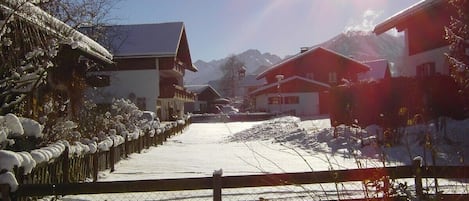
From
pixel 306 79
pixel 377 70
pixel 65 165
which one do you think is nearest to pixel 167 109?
pixel 306 79

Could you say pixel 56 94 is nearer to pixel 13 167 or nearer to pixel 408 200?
pixel 13 167

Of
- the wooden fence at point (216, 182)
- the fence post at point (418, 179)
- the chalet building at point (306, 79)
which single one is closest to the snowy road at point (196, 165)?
the wooden fence at point (216, 182)

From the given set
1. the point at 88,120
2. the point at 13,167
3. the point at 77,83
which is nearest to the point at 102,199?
the point at 13,167

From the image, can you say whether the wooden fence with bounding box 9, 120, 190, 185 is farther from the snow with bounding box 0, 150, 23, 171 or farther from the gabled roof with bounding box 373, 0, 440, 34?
the gabled roof with bounding box 373, 0, 440, 34

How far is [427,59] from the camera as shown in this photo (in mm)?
20688

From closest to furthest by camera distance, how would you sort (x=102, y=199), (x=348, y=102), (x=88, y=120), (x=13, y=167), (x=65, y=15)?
1. (x=13, y=167)
2. (x=102, y=199)
3. (x=65, y=15)
4. (x=88, y=120)
5. (x=348, y=102)

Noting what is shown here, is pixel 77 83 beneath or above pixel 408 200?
above

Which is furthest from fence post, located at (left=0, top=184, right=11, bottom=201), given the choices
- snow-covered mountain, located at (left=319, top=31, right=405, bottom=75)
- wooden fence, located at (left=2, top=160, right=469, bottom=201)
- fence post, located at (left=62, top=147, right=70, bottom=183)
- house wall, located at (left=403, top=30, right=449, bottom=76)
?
snow-covered mountain, located at (left=319, top=31, right=405, bottom=75)

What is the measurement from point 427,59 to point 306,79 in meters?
29.8

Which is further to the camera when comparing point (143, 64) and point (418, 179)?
point (143, 64)

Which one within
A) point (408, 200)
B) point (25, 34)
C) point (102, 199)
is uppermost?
point (25, 34)

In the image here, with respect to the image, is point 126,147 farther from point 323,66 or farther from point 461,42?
point 323,66

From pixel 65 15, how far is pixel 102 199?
3830 mm

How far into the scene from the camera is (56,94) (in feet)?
50.8
